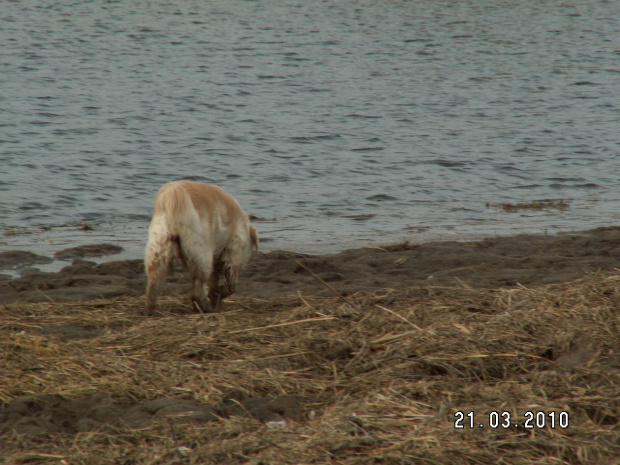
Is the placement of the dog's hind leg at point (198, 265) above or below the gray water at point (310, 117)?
above

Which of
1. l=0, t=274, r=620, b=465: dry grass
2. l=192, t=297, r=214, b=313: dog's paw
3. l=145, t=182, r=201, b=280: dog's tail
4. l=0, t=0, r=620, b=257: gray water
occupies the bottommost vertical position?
l=0, t=0, r=620, b=257: gray water

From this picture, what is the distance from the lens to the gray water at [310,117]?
489 inches

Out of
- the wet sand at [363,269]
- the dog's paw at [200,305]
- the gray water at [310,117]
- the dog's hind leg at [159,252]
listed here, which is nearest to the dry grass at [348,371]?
the dog's paw at [200,305]

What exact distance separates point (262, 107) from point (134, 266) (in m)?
12.5

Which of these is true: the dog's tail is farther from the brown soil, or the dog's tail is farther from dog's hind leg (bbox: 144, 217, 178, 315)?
the brown soil

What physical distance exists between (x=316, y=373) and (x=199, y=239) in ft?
5.82

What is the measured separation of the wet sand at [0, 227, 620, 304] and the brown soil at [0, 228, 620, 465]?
0.07 metres

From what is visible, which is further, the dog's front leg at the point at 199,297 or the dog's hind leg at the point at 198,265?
the dog's front leg at the point at 199,297

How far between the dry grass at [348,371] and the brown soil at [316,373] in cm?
1

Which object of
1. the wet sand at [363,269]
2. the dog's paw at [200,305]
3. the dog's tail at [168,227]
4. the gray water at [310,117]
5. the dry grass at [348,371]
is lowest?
the gray water at [310,117]

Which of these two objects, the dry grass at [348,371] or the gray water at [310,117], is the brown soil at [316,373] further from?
the gray water at [310,117]

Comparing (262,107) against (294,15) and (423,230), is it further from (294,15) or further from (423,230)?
(294,15)
